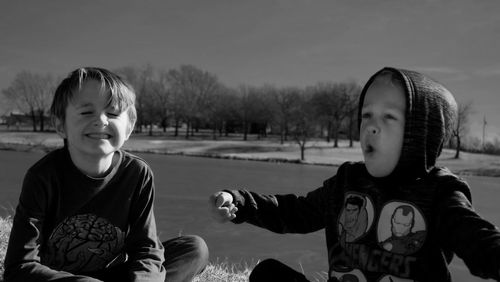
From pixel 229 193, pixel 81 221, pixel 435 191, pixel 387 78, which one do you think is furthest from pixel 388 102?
pixel 81 221

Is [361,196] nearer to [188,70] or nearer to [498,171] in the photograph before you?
[498,171]

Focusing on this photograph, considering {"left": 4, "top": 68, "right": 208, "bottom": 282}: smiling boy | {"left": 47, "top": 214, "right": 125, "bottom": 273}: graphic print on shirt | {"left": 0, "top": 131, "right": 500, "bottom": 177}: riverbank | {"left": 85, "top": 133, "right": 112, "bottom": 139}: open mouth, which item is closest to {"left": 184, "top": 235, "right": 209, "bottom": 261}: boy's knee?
{"left": 4, "top": 68, "right": 208, "bottom": 282}: smiling boy

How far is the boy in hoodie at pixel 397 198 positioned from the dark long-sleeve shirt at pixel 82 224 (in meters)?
0.48

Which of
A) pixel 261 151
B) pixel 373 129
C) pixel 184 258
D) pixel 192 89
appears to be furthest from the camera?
pixel 192 89

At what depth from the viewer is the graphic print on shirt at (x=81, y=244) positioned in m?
2.00

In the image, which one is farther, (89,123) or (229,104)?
(229,104)

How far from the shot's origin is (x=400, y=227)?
164 centimetres

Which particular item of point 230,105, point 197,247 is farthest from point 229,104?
point 197,247

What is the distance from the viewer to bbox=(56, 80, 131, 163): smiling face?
2039mm

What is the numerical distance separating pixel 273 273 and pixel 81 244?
0.90 m

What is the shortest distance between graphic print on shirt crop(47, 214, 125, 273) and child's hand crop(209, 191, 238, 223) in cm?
56

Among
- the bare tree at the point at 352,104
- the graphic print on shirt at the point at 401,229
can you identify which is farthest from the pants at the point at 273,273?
the bare tree at the point at 352,104

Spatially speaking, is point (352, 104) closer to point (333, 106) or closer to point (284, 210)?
point (333, 106)

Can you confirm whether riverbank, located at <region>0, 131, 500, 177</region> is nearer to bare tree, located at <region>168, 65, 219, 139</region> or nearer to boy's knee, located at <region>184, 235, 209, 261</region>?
bare tree, located at <region>168, 65, 219, 139</region>
